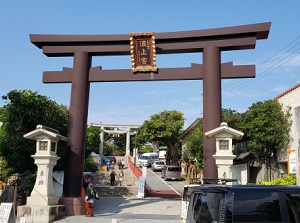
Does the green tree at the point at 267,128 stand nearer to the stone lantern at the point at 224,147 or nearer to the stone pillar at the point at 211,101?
the stone pillar at the point at 211,101

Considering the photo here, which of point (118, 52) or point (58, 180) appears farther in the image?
point (58, 180)

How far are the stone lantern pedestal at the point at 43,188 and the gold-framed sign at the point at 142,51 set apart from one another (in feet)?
17.1

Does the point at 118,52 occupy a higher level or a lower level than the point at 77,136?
higher

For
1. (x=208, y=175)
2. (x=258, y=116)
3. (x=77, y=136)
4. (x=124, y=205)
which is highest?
(x=258, y=116)

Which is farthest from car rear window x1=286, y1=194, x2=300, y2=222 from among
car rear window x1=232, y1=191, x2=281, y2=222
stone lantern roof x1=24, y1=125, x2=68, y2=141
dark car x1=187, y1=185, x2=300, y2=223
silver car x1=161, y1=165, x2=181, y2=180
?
silver car x1=161, y1=165, x2=181, y2=180

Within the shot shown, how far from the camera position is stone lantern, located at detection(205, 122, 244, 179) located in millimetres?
15367

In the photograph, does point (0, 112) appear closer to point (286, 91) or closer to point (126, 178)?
point (126, 178)

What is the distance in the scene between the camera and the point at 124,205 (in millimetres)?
19641

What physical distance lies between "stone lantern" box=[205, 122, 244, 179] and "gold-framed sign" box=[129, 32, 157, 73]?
4.72 meters

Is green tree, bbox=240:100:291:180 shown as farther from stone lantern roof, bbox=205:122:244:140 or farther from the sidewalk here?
stone lantern roof, bbox=205:122:244:140

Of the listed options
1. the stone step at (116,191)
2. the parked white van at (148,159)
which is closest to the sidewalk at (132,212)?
the stone step at (116,191)

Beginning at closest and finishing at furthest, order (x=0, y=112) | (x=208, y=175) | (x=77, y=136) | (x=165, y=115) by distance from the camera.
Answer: (x=208, y=175) < (x=77, y=136) < (x=0, y=112) < (x=165, y=115)

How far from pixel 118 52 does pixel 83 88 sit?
2.60 meters

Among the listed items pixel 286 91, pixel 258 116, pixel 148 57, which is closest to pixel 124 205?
pixel 148 57
